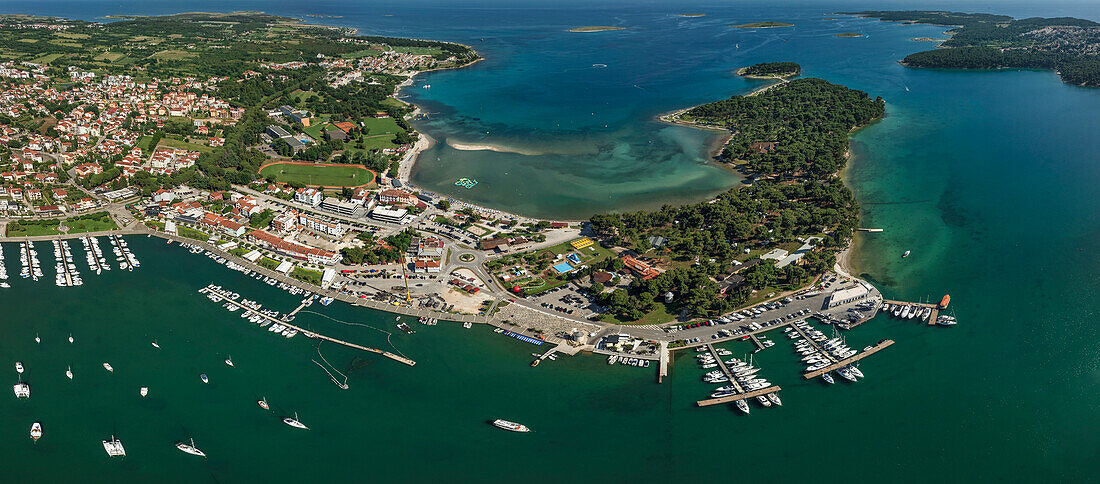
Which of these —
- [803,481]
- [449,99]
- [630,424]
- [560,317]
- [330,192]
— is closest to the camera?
[803,481]

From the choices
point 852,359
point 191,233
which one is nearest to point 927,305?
point 852,359

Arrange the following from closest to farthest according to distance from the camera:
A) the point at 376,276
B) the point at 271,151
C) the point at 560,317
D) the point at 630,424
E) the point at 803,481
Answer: the point at 803,481
the point at 630,424
the point at 560,317
the point at 376,276
the point at 271,151

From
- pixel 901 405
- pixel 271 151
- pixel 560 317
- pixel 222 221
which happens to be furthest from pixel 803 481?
pixel 271 151

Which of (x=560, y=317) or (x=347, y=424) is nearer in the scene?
(x=347, y=424)

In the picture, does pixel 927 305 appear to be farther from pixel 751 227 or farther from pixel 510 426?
pixel 510 426

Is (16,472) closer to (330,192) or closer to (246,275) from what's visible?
(246,275)

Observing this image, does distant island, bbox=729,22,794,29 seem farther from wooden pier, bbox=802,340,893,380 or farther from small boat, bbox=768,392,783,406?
small boat, bbox=768,392,783,406

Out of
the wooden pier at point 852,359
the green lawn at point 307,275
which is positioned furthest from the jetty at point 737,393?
the green lawn at point 307,275
